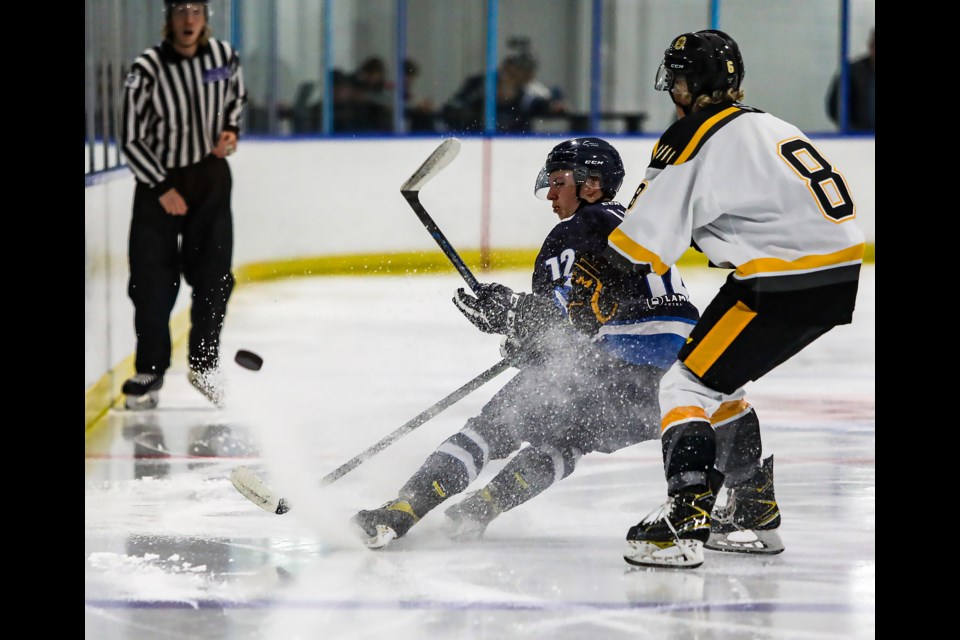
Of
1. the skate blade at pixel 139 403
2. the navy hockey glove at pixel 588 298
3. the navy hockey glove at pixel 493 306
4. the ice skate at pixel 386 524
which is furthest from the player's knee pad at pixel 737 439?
the skate blade at pixel 139 403

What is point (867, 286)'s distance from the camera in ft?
24.6

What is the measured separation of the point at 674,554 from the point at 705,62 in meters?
0.88

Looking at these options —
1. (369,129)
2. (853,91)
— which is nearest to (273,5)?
(369,129)

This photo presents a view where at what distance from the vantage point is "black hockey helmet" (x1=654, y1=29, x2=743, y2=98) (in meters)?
2.67

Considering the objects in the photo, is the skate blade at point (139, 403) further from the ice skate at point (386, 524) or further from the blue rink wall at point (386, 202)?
the blue rink wall at point (386, 202)

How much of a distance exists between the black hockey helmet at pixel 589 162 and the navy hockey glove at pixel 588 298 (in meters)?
0.20

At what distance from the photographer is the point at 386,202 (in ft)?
26.5

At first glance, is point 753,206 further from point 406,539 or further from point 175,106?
point 175,106

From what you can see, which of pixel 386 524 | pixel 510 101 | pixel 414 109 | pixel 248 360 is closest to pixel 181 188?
pixel 248 360

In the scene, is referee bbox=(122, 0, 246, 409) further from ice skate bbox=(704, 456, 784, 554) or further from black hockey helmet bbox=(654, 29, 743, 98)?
black hockey helmet bbox=(654, 29, 743, 98)

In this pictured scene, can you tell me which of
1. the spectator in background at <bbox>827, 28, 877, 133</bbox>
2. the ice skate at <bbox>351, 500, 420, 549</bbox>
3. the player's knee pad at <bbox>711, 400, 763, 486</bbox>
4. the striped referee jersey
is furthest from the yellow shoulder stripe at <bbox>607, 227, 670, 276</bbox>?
the spectator in background at <bbox>827, 28, 877, 133</bbox>

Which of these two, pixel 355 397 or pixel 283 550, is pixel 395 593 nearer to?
pixel 283 550
